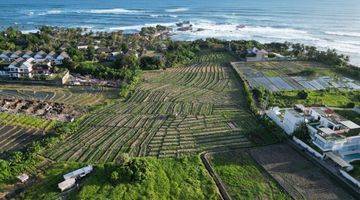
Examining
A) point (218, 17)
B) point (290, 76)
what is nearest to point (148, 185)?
point (290, 76)

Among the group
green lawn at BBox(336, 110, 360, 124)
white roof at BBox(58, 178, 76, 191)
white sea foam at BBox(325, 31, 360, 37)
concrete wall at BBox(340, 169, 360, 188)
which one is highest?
white sea foam at BBox(325, 31, 360, 37)

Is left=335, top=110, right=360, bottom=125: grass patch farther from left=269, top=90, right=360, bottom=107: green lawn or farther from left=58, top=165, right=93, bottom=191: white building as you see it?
left=58, top=165, right=93, bottom=191: white building

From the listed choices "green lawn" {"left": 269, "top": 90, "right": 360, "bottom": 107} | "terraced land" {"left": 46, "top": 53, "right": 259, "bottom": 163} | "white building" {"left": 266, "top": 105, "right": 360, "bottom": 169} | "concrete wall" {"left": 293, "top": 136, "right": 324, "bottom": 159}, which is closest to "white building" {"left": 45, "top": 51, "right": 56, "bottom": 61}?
"terraced land" {"left": 46, "top": 53, "right": 259, "bottom": 163}

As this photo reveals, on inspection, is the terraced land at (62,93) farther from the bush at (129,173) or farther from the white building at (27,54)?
the bush at (129,173)

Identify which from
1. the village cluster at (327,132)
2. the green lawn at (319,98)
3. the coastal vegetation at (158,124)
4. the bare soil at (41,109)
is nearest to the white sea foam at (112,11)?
the coastal vegetation at (158,124)

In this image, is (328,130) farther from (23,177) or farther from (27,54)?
(27,54)
